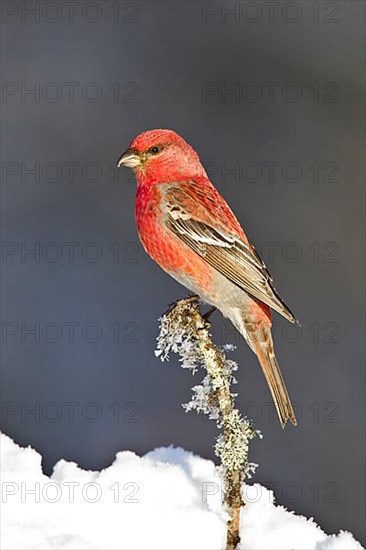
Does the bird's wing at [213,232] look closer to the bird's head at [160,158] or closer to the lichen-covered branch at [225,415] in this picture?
the bird's head at [160,158]

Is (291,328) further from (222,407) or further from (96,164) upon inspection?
(222,407)

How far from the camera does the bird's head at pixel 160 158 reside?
2828 millimetres

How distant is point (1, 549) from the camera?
1946mm

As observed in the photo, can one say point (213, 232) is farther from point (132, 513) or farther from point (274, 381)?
point (132, 513)

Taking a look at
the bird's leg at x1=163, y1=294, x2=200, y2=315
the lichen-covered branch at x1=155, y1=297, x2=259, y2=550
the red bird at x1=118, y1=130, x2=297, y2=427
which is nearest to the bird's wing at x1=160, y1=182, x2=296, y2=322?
the red bird at x1=118, y1=130, x2=297, y2=427

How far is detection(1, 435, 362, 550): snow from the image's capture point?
2014 millimetres

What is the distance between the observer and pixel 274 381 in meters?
2.77

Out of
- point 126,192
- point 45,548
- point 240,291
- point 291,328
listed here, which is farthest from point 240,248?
point 126,192

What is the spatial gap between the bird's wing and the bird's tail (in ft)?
0.55

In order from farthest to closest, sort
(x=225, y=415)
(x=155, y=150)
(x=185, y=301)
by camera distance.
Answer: (x=155, y=150)
(x=185, y=301)
(x=225, y=415)

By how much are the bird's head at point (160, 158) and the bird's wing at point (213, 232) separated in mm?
49

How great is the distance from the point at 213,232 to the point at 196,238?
68 mm

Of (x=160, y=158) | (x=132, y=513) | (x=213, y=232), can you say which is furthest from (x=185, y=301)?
(x=132, y=513)

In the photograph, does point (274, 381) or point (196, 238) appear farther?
point (196, 238)
